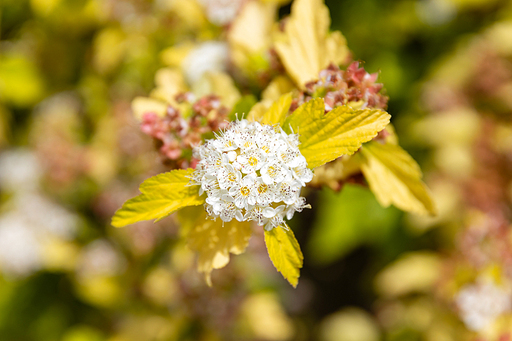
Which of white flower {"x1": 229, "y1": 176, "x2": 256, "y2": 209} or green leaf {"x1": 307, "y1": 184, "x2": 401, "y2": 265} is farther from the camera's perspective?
green leaf {"x1": 307, "y1": 184, "x2": 401, "y2": 265}

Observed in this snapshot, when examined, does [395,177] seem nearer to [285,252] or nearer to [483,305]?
[285,252]

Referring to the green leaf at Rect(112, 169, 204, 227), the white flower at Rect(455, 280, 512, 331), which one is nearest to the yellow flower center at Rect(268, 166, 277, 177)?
the green leaf at Rect(112, 169, 204, 227)

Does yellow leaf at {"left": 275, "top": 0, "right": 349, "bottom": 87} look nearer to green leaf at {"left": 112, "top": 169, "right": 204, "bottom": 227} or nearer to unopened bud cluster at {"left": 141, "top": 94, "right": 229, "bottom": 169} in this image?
unopened bud cluster at {"left": 141, "top": 94, "right": 229, "bottom": 169}

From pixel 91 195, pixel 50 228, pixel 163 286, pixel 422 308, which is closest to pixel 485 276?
pixel 422 308

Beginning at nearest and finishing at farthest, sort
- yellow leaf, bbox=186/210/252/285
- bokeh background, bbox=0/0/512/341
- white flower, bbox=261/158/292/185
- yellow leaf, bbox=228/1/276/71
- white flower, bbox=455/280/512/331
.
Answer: white flower, bbox=261/158/292/185 → yellow leaf, bbox=186/210/252/285 → yellow leaf, bbox=228/1/276/71 → white flower, bbox=455/280/512/331 → bokeh background, bbox=0/0/512/341

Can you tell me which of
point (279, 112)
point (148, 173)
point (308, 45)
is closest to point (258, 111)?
point (279, 112)

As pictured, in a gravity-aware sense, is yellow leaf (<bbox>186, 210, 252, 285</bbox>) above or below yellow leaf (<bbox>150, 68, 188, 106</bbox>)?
below
